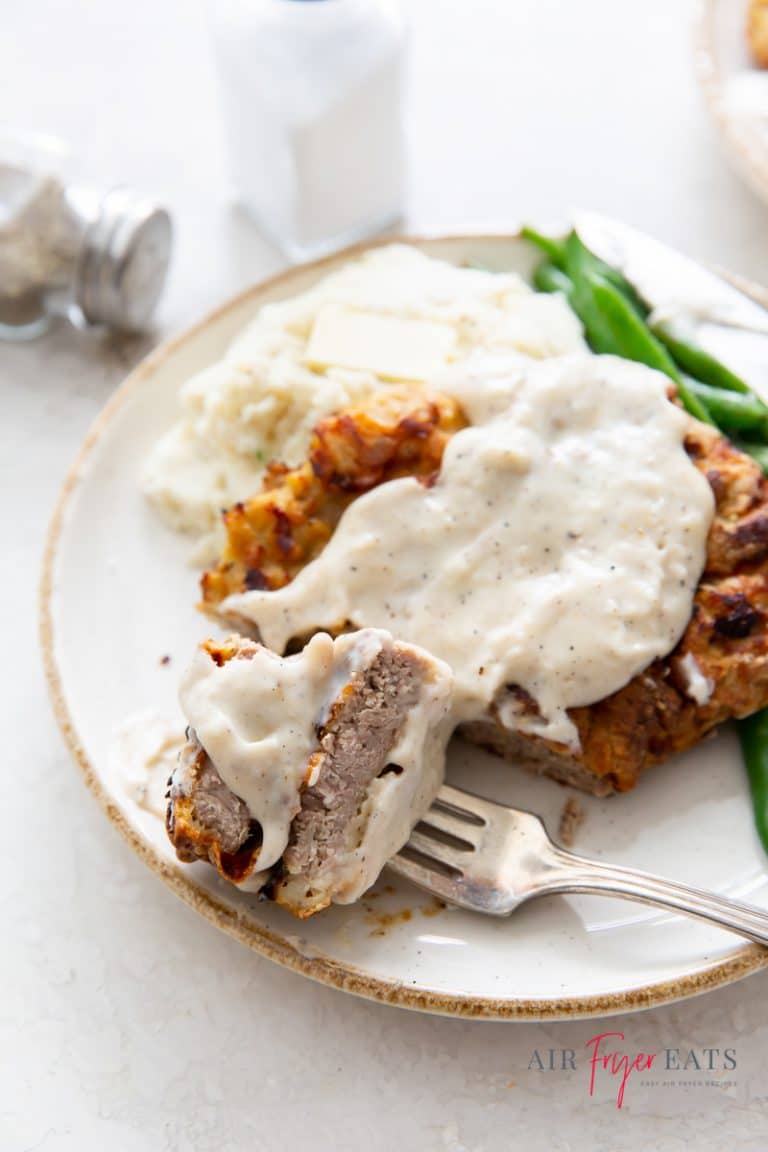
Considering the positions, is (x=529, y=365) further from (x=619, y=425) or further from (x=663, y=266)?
(x=663, y=266)

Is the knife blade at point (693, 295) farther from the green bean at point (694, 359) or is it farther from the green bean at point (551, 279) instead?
the green bean at point (551, 279)

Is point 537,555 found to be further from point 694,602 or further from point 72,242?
point 72,242

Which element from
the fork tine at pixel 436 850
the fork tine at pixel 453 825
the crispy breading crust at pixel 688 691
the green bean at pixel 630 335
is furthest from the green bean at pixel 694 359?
the fork tine at pixel 436 850

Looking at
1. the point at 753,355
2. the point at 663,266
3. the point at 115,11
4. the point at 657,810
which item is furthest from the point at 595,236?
the point at 115,11

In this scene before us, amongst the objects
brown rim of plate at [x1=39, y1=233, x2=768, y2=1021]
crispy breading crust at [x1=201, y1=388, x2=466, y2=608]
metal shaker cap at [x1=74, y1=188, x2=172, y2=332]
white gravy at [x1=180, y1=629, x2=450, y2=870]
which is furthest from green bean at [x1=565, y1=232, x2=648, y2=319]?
brown rim of plate at [x1=39, y1=233, x2=768, y2=1021]

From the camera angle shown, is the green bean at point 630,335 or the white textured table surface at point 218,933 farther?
the green bean at point 630,335
